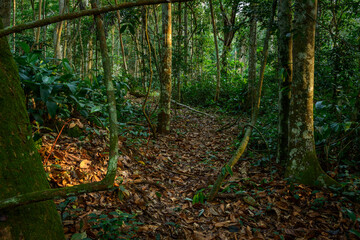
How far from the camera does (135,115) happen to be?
6.78m

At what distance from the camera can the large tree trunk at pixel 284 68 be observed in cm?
388

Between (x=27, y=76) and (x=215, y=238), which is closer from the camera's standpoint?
(x=215, y=238)

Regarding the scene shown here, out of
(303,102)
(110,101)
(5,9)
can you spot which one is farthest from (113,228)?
(5,9)

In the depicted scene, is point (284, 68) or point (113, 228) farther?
point (284, 68)

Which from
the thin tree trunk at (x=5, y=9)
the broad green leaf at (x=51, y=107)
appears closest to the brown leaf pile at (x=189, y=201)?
the broad green leaf at (x=51, y=107)

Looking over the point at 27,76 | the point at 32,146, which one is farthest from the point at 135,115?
the point at 32,146

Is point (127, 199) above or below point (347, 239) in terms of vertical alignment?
above

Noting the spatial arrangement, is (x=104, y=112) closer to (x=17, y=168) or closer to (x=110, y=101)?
(x=110, y=101)

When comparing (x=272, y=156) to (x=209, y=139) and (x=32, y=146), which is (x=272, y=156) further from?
(x=32, y=146)

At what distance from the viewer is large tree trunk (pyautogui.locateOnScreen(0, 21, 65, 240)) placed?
46.3 inches

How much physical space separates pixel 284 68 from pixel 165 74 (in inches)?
123

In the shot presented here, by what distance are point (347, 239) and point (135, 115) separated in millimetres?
5560

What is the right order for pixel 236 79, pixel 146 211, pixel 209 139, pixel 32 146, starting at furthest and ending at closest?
1. pixel 236 79
2. pixel 209 139
3. pixel 146 211
4. pixel 32 146

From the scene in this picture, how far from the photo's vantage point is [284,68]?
151 inches
